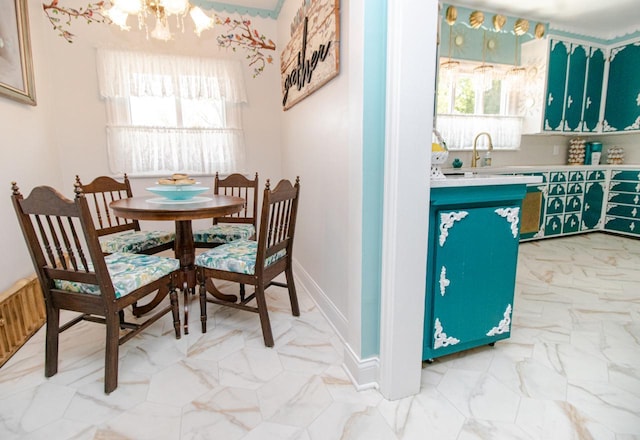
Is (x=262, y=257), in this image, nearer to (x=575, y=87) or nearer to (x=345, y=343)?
(x=345, y=343)

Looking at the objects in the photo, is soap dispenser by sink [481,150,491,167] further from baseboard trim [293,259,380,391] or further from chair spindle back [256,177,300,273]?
chair spindle back [256,177,300,273]

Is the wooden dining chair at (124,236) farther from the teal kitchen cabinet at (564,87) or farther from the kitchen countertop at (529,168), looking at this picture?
the teal kitchen cabinet at (564,87)

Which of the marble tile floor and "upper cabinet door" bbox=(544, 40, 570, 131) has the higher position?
"upper cabinet door" bbox=(544, 40, 570, 131)

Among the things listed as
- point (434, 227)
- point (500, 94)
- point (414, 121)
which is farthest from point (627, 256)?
point (414, 121)

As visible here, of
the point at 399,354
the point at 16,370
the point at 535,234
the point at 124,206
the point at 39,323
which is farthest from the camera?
the point at 535,234

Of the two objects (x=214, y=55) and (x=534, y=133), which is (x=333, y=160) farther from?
(x=534, y=133)

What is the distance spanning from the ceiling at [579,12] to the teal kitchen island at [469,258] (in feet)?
10.1

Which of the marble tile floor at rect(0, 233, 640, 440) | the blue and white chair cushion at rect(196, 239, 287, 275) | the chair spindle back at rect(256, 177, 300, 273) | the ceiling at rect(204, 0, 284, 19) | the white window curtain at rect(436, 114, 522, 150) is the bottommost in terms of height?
the marble tile floor at rect(0, 233, 640, 440)

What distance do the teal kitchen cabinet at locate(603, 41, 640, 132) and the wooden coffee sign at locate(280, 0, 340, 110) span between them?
4345 millimetres

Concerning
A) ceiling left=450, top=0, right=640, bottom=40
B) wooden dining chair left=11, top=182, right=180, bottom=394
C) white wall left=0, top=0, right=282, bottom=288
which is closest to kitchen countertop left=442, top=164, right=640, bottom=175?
ceiling left=450, top=0, right=640, bottom=40

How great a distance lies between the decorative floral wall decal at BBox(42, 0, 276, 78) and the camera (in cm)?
274

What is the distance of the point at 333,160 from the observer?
1.96 meters

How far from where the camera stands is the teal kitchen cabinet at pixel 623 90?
4.12m

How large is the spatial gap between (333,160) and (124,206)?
1235mm
